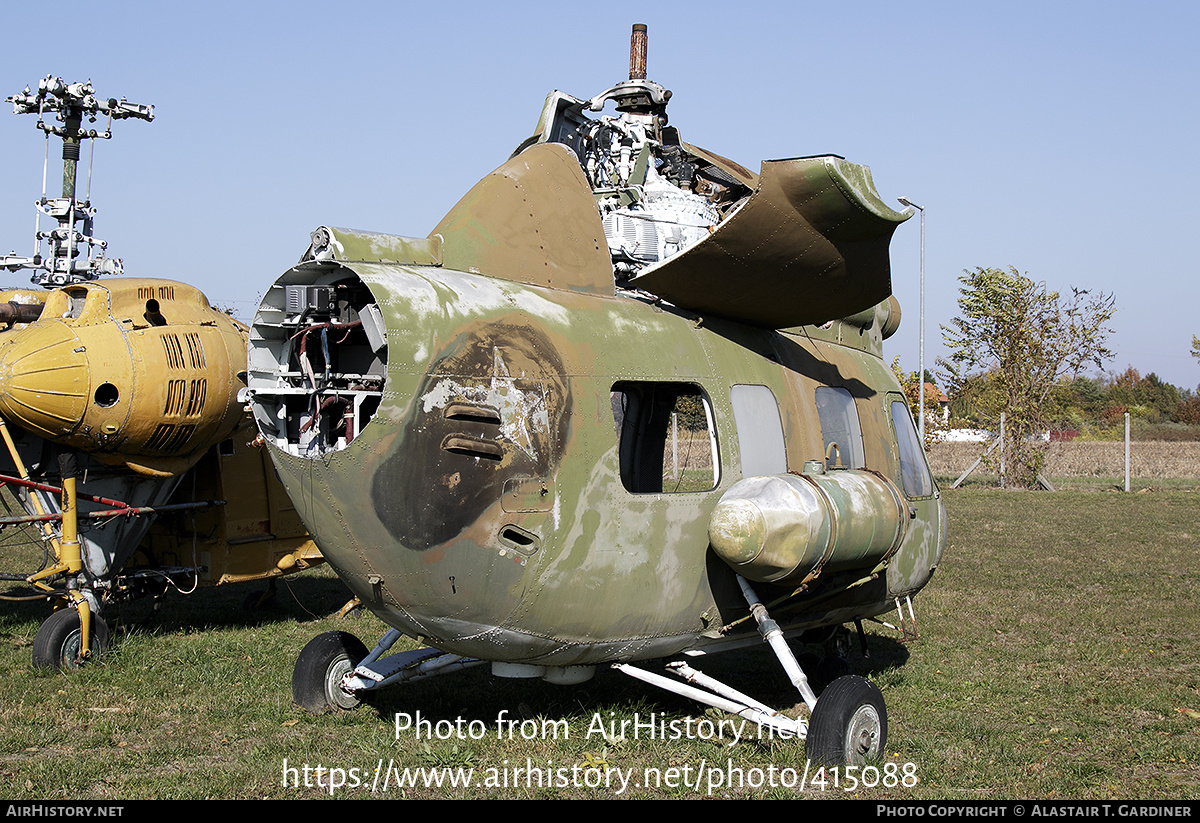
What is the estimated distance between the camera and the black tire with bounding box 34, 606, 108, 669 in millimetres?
8539

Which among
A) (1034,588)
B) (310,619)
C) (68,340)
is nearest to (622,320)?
(68,340)

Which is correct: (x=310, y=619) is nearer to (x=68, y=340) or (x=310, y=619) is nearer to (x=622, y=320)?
(x=68, y=340)

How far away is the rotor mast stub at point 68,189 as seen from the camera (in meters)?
12.4

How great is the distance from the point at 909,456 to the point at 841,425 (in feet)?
4.17

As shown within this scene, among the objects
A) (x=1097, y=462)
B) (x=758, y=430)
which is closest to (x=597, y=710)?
(x=758, y=430)

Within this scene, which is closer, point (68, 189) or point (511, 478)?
point (511, 478)

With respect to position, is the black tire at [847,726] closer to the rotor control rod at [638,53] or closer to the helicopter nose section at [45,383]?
the rotor control rod at [638,53]

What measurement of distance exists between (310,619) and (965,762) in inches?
292

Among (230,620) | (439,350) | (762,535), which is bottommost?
(230,620)

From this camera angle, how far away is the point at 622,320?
20.9 feet

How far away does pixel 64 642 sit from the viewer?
866 centimetres

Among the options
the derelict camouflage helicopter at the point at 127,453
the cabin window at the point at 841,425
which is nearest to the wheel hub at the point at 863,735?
the cabin window at the point at 841,425

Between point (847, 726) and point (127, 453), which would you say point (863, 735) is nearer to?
point (847, 726)

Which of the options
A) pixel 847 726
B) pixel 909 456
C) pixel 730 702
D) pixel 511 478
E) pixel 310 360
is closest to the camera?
pixel 511 478
